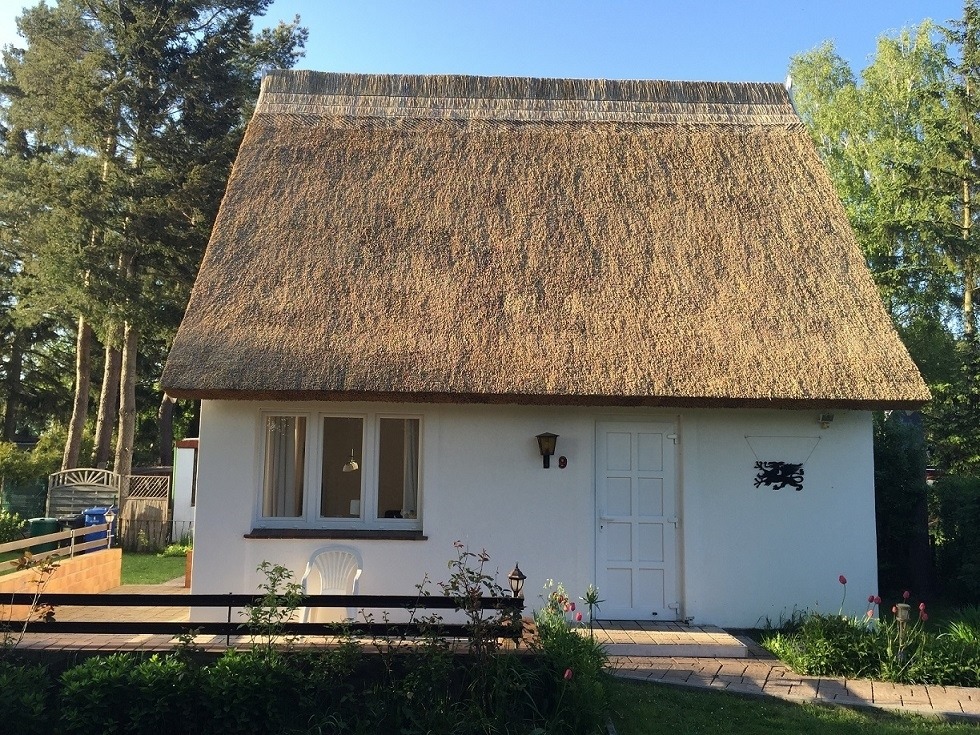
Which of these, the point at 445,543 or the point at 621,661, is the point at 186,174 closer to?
the point at 445,543

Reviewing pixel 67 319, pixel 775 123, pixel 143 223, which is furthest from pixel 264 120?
pixel 67 319

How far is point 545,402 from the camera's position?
25.5ft

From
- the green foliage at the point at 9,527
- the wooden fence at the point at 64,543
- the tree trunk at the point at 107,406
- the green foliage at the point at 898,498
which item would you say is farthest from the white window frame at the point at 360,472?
the tree trunk at the point at 107,406

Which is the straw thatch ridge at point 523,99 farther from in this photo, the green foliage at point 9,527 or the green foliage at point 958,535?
the green foliage at point 9,527

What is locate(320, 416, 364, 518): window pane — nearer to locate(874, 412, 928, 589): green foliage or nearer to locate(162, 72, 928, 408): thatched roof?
locate(162, 72, 928, 408): thatched roof

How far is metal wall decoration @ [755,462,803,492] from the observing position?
8.25m

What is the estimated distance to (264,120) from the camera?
420 inches

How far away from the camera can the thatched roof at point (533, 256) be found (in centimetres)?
781

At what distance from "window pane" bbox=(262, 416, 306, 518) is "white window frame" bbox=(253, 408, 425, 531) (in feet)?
0.27

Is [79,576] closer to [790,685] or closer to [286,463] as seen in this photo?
[286,463]

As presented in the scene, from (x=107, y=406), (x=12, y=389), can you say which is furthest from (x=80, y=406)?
(x=12, y=389)

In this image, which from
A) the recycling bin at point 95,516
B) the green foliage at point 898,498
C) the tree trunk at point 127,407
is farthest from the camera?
the tree trunk at point 127,407

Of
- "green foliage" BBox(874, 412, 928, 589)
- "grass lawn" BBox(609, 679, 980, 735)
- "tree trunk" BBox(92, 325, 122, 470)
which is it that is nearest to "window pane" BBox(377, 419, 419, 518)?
"grass lawn" BBox(609, 679, 980, 735)

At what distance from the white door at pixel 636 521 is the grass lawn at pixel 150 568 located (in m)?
7.59
